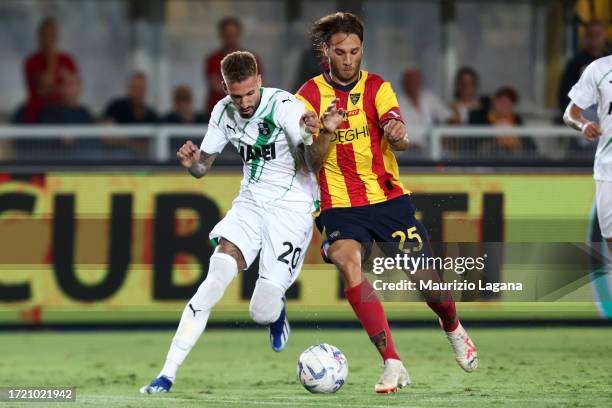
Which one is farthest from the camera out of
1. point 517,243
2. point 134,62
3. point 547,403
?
point 134,62

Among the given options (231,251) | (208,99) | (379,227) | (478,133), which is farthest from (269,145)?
(208,99)

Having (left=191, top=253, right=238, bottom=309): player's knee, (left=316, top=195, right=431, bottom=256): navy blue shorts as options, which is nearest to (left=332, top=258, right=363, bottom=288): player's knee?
(left=316, top=195, right=431, bottom=256): navy blue shorts

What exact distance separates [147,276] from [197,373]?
2288 millimetres

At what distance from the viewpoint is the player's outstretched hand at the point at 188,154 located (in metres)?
7.80

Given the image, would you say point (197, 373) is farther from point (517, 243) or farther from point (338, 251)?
point (517, 243)

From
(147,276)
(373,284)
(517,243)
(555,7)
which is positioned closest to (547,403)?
(373,284)

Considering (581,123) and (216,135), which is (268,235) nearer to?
(216,135)

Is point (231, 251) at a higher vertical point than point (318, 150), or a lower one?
lower

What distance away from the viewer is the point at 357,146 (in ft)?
26.3

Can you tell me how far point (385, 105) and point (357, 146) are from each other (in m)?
0.30

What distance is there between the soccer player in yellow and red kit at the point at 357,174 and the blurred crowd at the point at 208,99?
445 centimetres

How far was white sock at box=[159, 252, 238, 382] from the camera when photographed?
784 centimetres

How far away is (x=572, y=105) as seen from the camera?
8.77 metres

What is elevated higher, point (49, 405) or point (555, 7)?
point (555, 7)
